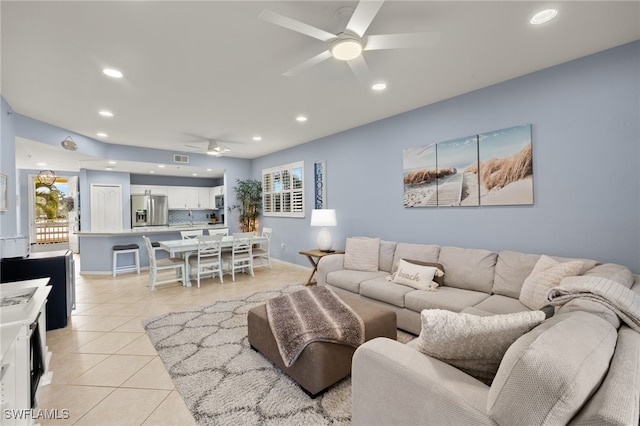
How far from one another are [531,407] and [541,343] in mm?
195

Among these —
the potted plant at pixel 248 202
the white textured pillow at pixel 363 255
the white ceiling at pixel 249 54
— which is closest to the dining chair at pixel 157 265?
the white ceiling at pixel 249 54

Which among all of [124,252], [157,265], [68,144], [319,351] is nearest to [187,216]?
[124,252]

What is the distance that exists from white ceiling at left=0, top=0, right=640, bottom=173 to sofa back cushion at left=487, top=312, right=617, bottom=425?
209cm

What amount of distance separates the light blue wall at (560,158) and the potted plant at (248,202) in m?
4.16

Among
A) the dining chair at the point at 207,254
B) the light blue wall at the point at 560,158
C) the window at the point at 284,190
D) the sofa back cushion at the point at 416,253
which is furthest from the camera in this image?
the window at the point at 284,190

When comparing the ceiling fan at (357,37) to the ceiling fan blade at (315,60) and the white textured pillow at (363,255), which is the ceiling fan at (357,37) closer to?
Result: the ceiling fan blade at (315,60)

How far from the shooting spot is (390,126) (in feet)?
13.8

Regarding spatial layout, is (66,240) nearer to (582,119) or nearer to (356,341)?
(356,341)

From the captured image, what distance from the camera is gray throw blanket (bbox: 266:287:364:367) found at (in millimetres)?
1949

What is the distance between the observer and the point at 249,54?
8.06 feet

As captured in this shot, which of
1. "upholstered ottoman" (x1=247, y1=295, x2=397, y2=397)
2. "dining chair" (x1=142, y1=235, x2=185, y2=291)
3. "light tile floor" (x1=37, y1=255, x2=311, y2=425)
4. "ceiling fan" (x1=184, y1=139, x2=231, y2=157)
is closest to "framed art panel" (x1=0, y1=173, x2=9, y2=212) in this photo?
"light tile floor" (x1=37, y1=255, x2=311, y2=425)

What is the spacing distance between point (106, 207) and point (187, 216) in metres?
2.19

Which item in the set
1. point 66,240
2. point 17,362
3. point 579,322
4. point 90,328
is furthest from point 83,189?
point 579,322

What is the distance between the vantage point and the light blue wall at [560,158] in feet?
7.81
